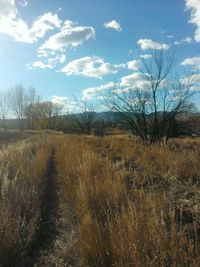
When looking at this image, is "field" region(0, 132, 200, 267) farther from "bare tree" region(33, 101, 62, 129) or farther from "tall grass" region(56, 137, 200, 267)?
"bare tree" region(33, 101, 62, 129)

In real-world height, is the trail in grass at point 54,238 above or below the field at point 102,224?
below

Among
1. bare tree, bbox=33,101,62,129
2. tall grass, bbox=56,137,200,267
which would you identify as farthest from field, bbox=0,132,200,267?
bare tree, bbox=33,101,62,129

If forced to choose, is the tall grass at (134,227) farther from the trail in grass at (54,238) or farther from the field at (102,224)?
the trail in grass at (54,238)

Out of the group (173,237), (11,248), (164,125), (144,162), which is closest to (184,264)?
(173,237)

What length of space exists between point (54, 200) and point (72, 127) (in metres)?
A: 63.0

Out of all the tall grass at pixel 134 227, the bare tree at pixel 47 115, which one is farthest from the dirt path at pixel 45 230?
the bare tree at pixel 47 115

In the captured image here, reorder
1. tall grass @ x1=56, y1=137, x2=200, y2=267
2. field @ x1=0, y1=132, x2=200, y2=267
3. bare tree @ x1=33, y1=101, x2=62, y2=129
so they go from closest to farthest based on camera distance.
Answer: tall grass @ x1=56, y1=137, x2=200, y2=267, field @ x1=0, y1=132, x2=200, y2=267, bare tree @ x1=33, y1=101, x2=62, y2=129

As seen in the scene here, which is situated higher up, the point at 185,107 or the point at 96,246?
the point at 185,107

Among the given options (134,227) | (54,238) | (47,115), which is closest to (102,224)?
(54,238)

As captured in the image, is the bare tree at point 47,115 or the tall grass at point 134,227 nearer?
the tall grass at point 134,227

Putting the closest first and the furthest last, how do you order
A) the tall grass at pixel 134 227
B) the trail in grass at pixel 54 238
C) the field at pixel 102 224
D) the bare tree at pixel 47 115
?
the tall grass at pixel 134 227
the field at pixel 102 224
the trail in grass at pixel 54 238
the bare tree at pixel 47 115

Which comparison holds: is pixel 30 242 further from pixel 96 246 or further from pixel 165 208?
pixel 165 208

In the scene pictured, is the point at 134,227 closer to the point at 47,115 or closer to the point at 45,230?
the point at 45,230

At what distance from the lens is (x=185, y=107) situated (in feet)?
66.5
